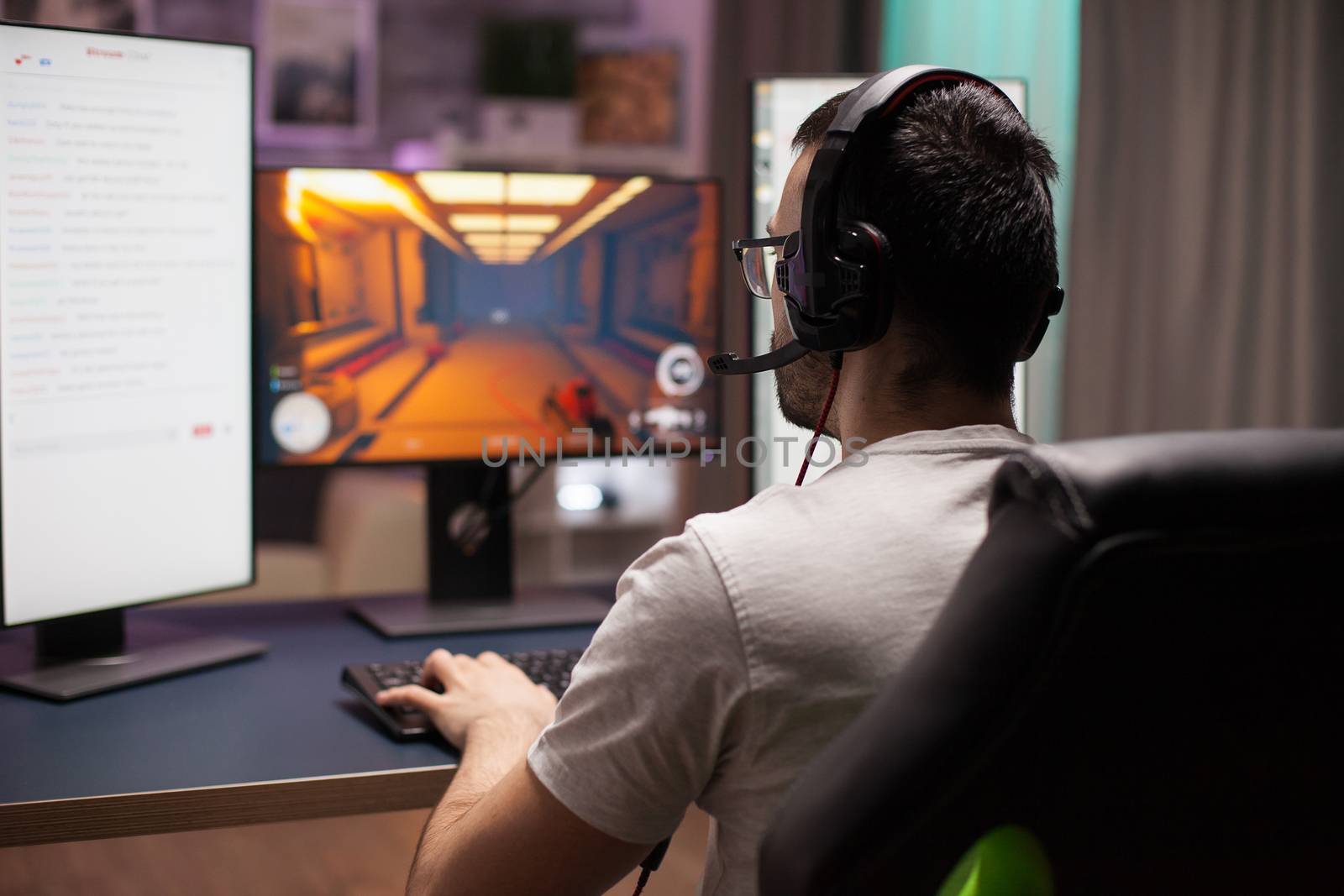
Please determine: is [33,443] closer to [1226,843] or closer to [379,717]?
[379,717]

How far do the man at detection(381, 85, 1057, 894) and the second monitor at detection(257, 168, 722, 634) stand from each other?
28.5 inches

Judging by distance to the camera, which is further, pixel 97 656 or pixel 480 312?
pixel 480 312

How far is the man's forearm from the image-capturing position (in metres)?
0.84

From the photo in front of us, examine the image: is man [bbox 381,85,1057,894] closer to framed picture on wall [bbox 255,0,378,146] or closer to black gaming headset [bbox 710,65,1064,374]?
black gaming headset [bbox 710,65,1064,374]

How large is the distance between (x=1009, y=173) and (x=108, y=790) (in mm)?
835

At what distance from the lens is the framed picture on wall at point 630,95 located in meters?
3.79

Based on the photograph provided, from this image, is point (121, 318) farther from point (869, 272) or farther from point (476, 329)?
point (869, 272)

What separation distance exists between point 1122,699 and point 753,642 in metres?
0.21

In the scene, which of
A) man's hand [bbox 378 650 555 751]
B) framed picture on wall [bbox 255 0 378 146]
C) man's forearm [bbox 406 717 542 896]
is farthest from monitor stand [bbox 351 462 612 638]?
framed picture on wall [bbox 255 0 378 146]

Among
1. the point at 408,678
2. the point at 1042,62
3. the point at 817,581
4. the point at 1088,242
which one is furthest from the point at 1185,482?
the point at 1042,62

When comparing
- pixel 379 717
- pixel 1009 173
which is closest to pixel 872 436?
pixel 1009 173

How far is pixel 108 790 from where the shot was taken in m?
0.98

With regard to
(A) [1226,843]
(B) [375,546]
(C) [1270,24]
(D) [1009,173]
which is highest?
(C) [1270,24]

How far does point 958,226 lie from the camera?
769mm
